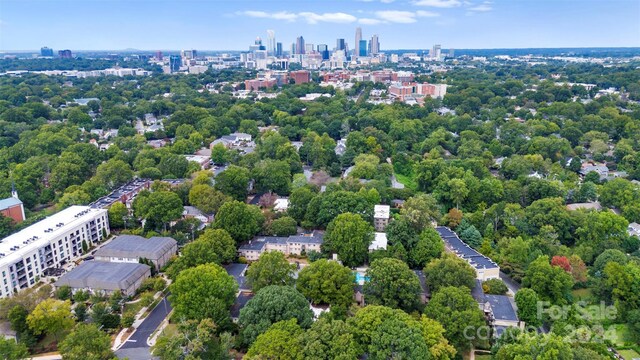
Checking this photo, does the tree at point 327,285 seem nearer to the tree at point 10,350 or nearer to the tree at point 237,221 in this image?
the tree at point 237,221

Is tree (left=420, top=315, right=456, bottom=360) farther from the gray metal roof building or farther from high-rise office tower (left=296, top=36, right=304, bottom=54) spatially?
high-rise office tower (left=296, top=36, right=304, bottom=54)

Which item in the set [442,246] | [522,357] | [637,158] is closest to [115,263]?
[442,246]

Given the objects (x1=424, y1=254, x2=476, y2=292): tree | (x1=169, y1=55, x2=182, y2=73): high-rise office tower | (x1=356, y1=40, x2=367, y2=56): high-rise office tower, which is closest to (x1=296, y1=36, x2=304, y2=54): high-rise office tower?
(x1=356, y1=40, x2=367, y2=56): high-rise office tower

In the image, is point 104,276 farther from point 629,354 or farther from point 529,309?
point 629,354

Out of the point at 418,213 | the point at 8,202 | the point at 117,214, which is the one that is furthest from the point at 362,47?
the point at 8,202

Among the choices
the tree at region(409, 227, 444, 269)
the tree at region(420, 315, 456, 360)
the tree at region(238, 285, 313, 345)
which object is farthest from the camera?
the tree at region(409, 227, 444, 269)

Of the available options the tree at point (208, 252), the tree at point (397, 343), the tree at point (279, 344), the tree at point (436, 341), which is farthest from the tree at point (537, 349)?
the tree at point (208, 252)

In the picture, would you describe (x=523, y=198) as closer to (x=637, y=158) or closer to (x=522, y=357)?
(x=637, y=158)
